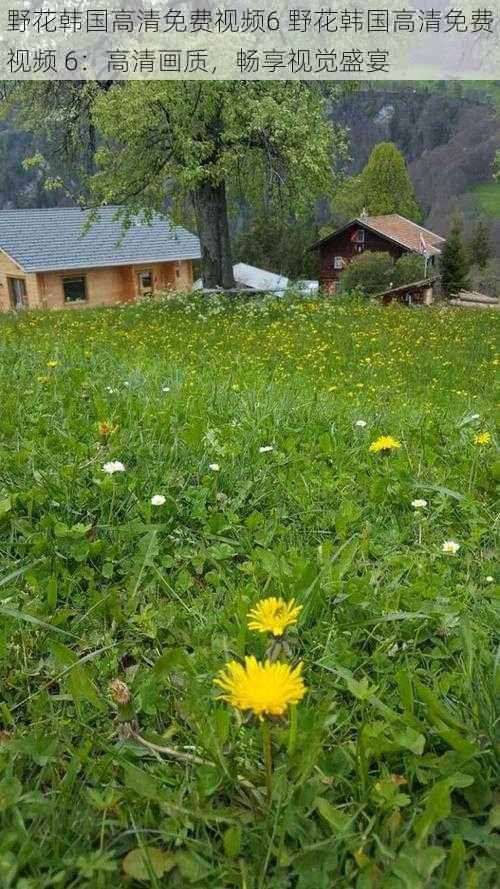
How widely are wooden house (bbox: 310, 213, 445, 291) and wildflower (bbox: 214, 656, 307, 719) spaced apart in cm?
3578

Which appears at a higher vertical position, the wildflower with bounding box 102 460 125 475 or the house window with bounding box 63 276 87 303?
the wildflower with bounding box 102 460 125 475

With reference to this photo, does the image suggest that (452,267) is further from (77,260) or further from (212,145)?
(212,145)

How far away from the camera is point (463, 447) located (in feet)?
9.39

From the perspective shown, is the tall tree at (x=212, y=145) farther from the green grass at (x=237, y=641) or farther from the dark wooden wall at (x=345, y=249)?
the dark wooden wall at (x=345, y=249)

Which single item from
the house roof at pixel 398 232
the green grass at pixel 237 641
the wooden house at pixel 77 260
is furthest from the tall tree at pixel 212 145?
the house roof at pixel 398 232

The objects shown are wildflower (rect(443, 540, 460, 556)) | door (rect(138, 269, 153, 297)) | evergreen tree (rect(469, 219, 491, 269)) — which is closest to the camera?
wildflower (rect(443, 540, 460, 556))

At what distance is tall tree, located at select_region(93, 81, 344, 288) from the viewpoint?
39.0 ft

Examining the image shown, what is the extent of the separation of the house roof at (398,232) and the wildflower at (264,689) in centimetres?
3615

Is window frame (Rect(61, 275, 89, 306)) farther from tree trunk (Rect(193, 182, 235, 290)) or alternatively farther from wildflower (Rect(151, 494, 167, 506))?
wildflower (Rect(151, 494, 167, 506))

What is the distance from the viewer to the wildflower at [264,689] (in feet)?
3.01

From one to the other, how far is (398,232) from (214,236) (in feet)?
84.0

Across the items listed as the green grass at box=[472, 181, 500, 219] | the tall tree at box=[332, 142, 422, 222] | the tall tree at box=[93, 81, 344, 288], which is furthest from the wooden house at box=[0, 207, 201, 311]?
the green grass at box=[472, 181, 500, 219]

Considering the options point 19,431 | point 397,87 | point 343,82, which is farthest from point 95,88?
point 397,87

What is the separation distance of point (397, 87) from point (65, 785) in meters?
64.2
